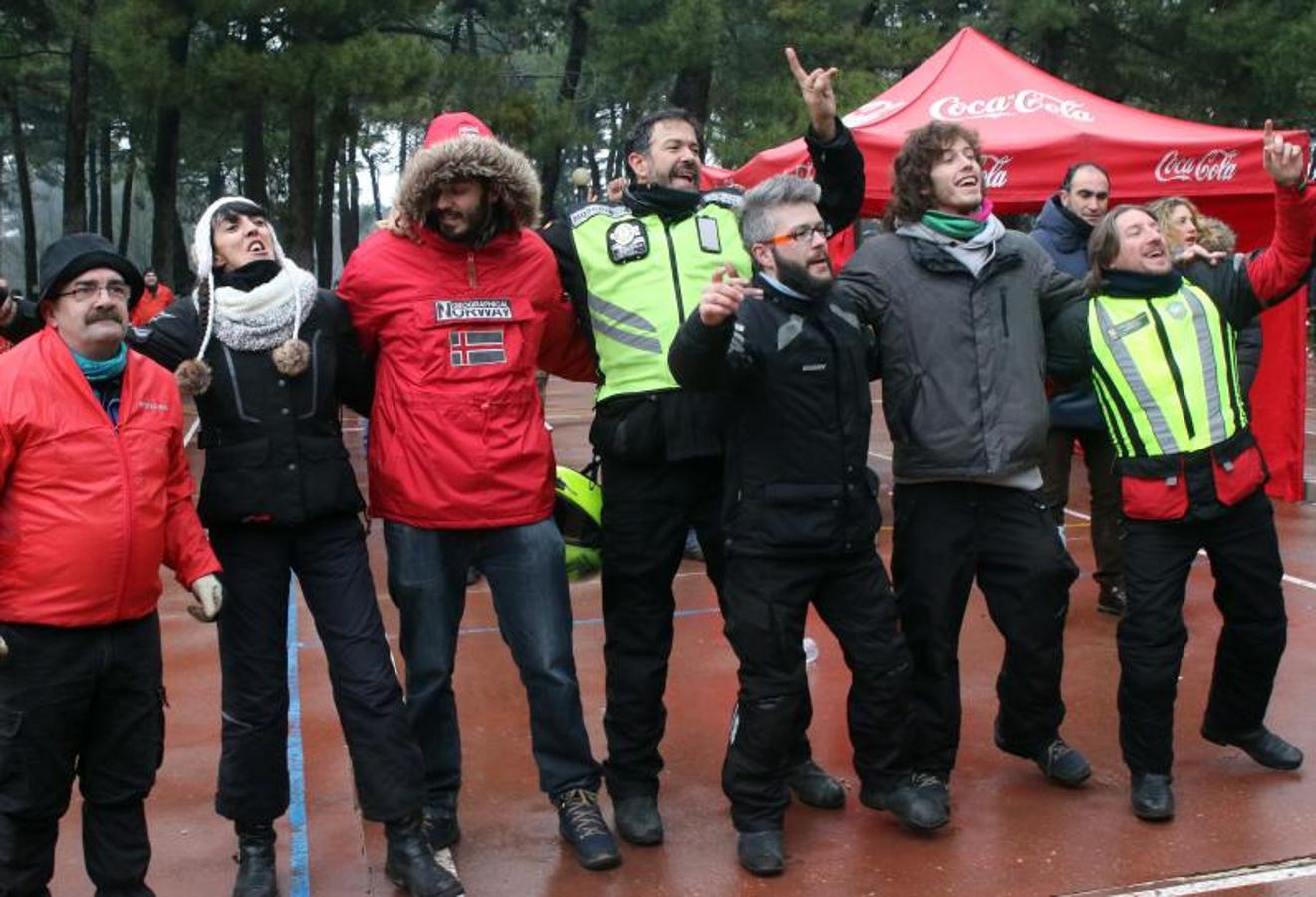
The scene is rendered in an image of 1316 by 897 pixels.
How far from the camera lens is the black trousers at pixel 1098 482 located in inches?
262

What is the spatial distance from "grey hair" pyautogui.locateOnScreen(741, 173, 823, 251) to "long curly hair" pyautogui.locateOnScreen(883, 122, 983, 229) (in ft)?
1.42

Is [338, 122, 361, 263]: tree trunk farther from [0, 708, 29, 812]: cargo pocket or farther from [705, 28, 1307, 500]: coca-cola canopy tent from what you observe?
[0, 708, 29, 812]: cargo pocket

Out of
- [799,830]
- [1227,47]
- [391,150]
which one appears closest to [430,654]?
[799,830]

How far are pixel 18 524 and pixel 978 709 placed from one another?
3392 millimetres

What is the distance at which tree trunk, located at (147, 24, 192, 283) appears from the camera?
2173 centimetres

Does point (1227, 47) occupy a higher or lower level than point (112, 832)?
higher

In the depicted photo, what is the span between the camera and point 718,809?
15.0 ft

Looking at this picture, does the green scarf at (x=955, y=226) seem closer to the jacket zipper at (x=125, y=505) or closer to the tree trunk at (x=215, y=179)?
the jacket zipper at (x=125, y=505)

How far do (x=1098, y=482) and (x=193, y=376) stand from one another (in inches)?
170

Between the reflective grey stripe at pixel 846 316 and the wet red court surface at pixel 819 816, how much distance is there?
1467 mm

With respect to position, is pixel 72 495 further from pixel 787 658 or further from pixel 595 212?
pixel 787 658

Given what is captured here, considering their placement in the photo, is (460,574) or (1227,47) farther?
(1227,47)

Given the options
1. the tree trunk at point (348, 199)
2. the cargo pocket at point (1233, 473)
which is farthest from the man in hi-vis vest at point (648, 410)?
the tree trunk at point (348, 199)

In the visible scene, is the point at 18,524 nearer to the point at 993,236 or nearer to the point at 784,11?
the point at 993,236
